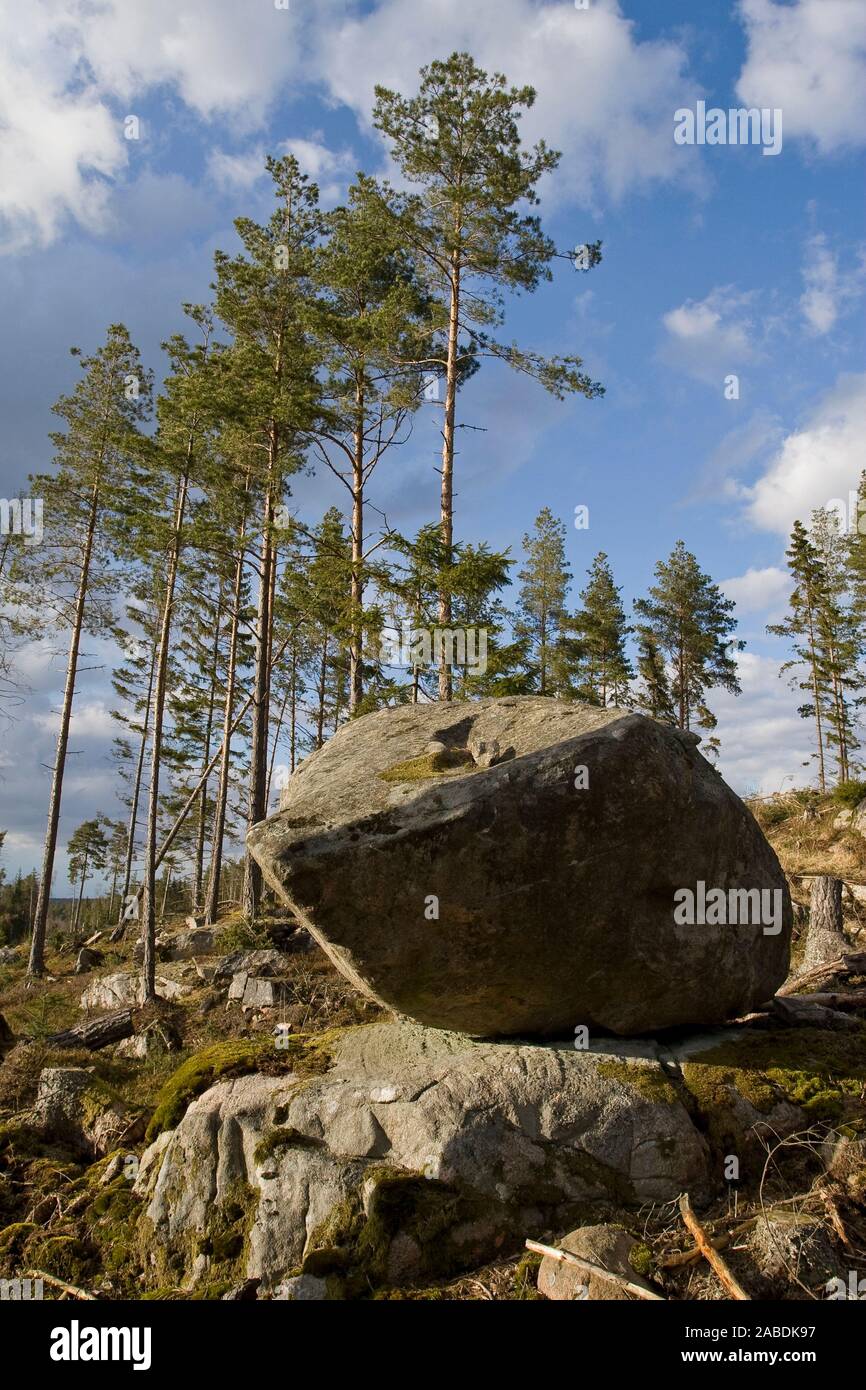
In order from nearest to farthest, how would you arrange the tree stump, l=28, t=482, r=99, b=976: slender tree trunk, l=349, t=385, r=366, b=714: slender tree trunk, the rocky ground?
the rocky ground, the tree stump, l=349, t=385, r=366, b=714: slender tree trunk, l=28, t=482, r=99, b=976: slender tree trunk

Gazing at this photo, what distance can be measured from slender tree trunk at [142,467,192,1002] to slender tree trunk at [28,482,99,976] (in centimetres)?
554

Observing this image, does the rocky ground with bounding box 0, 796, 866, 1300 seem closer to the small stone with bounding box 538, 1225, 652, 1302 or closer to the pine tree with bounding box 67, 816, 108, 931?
the small stone with bounding box 538, 1225, 652, 1302

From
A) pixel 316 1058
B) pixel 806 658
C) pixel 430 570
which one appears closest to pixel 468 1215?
pixel 316 1058

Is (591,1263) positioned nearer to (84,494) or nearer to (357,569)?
(357,569)

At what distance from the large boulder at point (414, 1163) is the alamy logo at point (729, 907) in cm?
135

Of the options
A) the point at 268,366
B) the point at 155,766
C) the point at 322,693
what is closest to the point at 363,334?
the point at 268,366

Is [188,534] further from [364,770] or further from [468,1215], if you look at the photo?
[468,1215]

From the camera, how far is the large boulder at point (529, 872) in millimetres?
6480

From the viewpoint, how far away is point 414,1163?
247 inches

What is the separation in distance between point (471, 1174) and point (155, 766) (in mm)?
14507

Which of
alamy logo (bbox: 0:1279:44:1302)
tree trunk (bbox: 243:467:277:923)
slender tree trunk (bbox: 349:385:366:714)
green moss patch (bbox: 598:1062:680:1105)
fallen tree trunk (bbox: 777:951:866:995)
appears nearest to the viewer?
alamy logo (bbox: 0:1279:44:1302)

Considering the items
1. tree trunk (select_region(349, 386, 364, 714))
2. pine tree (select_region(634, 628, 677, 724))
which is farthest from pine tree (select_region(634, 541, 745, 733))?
tree trunk (select_region(349, 386, 364, 714))

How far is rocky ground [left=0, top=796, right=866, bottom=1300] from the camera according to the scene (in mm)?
5707
